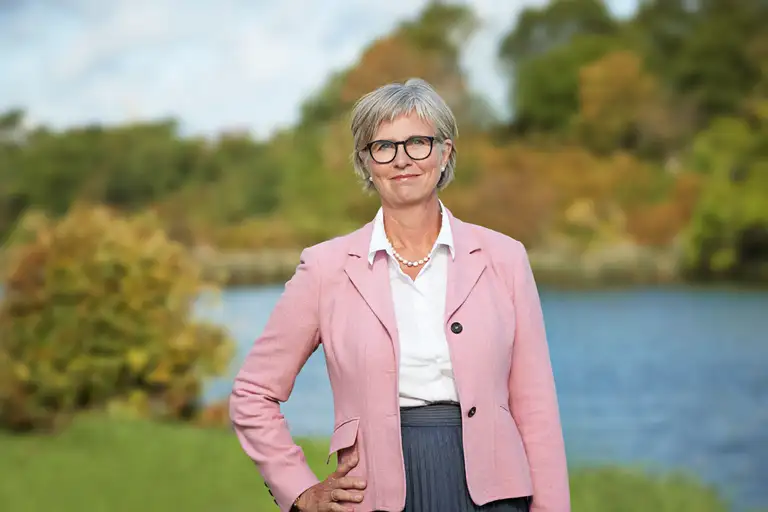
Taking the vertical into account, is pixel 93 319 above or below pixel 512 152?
below

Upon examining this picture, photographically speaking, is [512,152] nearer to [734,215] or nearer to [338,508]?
[734,215]

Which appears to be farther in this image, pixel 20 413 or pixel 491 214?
pixel 491 214

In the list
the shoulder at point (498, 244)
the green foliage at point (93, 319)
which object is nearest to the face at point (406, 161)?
the shoulder at point (498, 244)

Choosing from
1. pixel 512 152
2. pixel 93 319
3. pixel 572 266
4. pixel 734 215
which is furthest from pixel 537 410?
pixel 512 152

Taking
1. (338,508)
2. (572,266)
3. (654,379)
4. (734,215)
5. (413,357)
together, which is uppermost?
(734,215)

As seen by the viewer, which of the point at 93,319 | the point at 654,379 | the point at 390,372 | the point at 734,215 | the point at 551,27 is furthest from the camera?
the point at 551,27

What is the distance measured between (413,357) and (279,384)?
0.27 metres

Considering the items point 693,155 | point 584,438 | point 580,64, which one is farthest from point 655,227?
point 584,438

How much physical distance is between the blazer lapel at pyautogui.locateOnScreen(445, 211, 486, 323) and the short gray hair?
0.16 metres

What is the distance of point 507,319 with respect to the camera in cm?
188

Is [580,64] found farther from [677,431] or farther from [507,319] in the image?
[507,319]

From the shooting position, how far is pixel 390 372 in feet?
5.99

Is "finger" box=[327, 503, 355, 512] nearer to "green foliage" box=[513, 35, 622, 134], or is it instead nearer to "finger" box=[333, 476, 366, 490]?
"finger" box=[333, 476, 366, 490]

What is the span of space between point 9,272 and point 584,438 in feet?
18.5
